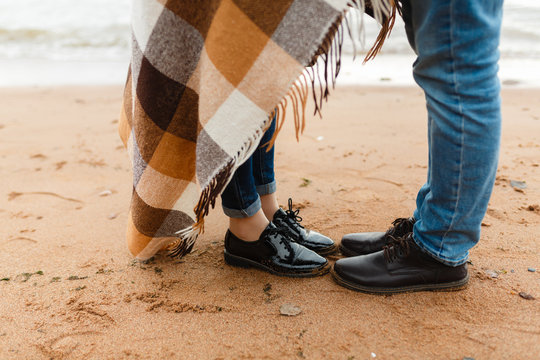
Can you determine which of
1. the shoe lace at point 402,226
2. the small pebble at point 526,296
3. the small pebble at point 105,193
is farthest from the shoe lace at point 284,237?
the small pebble at point 105,193

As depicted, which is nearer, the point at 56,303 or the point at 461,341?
the point at 461,341

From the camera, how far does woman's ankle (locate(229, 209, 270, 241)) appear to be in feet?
4.78

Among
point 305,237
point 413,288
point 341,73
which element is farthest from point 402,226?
point 341,73

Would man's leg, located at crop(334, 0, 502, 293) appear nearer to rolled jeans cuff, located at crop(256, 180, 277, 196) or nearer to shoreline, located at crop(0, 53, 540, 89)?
rolled jeans cuff, located at crop(256, 180, 277, 196)

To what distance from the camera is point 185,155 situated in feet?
3.88

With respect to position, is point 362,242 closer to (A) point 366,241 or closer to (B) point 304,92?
(A) point 366,241

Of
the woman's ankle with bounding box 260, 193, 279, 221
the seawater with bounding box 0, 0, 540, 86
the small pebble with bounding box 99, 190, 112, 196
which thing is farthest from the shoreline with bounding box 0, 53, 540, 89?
the woman's ankle with bounding box 260, 193, 279, 221

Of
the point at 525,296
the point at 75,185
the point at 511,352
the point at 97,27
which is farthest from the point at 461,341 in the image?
the point at 97,27

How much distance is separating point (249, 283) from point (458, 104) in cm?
86

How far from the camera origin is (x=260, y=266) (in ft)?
4.94

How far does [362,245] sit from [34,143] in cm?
249

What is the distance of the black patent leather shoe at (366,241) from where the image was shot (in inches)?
61.0

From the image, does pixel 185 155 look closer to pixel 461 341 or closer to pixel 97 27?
pixel 461 341

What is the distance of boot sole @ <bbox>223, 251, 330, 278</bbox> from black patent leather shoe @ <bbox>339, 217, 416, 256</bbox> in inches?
5.7
